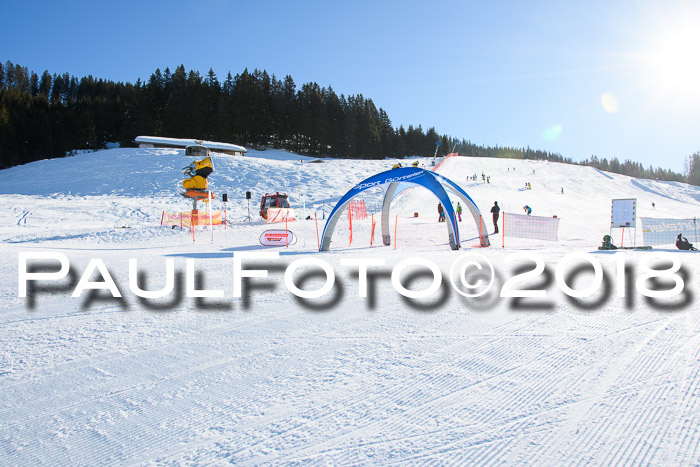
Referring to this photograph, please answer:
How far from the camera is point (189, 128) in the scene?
223 feet

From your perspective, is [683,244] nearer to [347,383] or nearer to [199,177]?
[347,383]

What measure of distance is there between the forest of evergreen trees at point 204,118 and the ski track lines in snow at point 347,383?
64035 mm

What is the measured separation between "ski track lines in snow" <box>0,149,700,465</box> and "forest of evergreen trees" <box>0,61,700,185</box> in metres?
64.0

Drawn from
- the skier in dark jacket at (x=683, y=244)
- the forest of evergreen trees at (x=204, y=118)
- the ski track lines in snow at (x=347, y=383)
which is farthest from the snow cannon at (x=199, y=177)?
the forest of evergreen trees at (x=204, y=118)

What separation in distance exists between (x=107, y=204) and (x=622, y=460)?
107ft

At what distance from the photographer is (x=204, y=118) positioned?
225 ft

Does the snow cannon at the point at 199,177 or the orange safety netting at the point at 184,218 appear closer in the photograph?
the orange safety netting at the point at 184,218

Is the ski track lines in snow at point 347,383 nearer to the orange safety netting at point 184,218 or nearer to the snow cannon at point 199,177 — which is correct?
the orange safety netting at point 184,218

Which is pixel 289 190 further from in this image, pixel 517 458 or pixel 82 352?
pixel 517 458

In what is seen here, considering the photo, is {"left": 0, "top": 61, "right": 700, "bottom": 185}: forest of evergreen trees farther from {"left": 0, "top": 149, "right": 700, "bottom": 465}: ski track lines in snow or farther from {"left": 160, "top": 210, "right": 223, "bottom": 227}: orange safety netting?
{"left": 0, "top": 149, "right": 700, "bottom": 465}: ski track lines in snow

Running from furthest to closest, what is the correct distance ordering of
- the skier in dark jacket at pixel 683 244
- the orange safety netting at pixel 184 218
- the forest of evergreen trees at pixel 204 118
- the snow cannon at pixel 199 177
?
the forest of evergreen trees at pixel 204 118, the snow cannon at pixel 199 177, the orange safety netting at pixel 184 218, the skier in dark jacket at pixel 683 244

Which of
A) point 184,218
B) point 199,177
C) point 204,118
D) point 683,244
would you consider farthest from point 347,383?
point 204,118

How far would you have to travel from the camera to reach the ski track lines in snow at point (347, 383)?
8.52 feet

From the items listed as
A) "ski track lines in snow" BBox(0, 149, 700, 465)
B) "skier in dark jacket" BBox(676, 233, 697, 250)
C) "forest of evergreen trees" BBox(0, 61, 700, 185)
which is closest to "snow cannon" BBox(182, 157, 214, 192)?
Result: "ski track lines in snow" BBox(0, 149, 700, 465)
